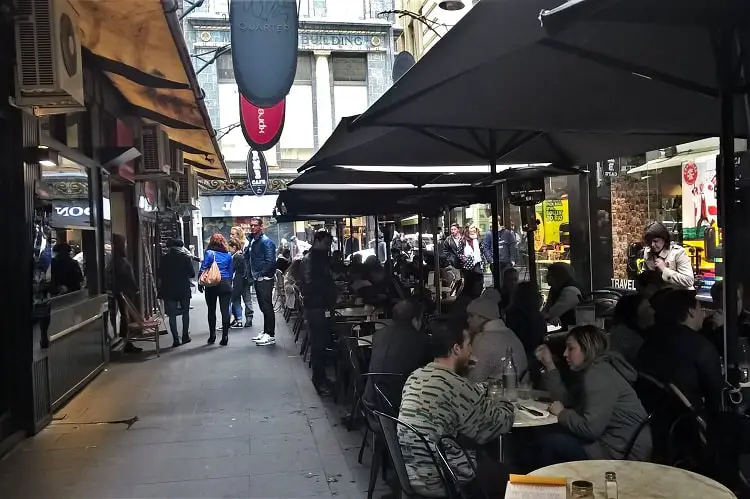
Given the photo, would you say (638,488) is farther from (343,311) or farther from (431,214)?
(431,214)

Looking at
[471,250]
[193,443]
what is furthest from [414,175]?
[471,250]

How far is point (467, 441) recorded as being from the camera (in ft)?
12.1

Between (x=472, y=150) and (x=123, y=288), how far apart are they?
6.84 meters

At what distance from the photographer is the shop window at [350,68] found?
1208 inches

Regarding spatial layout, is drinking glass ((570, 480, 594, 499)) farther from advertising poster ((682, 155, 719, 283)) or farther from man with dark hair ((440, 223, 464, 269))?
man with dark hair ((440, 223, 464, 269))

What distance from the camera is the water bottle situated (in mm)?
4449

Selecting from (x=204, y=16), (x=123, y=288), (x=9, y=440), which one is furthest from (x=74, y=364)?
(x=204, y=16)

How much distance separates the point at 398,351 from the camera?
16.4ft

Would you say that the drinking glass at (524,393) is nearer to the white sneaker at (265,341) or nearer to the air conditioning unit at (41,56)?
the air conditioning unit at (41,56)

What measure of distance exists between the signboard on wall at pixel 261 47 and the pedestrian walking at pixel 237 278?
20.1 feet

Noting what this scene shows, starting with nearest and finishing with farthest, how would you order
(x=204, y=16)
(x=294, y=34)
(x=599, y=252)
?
1. (x=294, y=34)
2. (x=599, y=252)
3. (x=204, y=16)

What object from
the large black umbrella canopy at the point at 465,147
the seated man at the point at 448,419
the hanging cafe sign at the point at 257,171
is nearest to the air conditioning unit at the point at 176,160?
the large black umbrella canopy at the point at 465,147

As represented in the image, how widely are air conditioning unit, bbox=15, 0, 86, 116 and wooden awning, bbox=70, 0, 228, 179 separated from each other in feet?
1.54

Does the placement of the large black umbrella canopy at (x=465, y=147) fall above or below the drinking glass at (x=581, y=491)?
above
